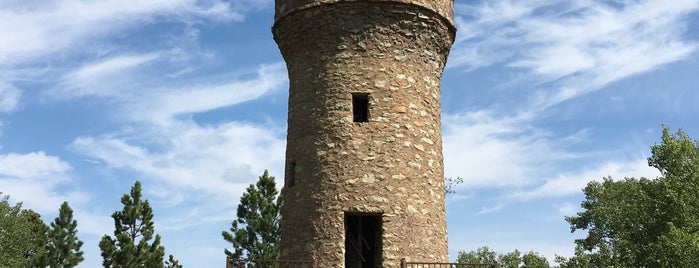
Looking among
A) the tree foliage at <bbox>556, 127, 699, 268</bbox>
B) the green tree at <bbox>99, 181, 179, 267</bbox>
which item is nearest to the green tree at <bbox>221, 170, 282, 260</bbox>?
the green tree at <bbox>99, 181, 179, 267</bbox>

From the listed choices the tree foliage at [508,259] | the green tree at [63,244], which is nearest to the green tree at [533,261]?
the tree foliage at [508,259]

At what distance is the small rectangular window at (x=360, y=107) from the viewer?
11680 millimetres

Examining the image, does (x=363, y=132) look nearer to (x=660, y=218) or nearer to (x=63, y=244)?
(x=660, y=218)

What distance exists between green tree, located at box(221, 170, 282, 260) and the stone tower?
1876cm

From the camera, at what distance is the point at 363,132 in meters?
11.4

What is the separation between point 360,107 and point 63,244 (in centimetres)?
2186

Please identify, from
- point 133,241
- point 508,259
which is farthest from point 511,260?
point 133,241

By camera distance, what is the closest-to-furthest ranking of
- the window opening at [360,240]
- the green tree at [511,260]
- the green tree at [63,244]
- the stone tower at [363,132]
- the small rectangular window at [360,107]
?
the stone tower at [363,132]
the small rectangular window at [360,107]
the window opening at [360,240]
the green tree at [63,244]
the green tree at [511,260]

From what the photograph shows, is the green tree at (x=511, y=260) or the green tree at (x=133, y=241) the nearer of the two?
the green tree at (x=133, y=241)

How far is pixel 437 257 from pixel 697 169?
1403cm

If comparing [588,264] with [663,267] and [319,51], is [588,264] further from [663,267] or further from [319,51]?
[319,51]

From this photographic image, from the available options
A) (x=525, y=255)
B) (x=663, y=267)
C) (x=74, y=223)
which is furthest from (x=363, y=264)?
(x=525, y=255)

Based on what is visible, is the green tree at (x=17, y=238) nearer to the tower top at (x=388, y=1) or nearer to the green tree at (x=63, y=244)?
the green tree at (x=63, y=244)

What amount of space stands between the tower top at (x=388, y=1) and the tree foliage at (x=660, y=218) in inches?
445
